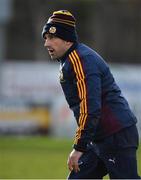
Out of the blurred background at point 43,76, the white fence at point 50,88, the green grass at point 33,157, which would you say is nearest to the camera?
the green grass at point 33,157

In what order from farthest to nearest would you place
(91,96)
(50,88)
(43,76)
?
(43,76), (50,88), (91,96)

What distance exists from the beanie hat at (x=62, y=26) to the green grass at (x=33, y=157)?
5.60m

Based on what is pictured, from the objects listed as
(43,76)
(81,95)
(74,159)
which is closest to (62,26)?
(81,95)

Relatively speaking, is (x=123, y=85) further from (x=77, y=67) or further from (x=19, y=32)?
(x=19, y=32)

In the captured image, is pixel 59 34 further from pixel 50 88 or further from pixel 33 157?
pixel 50 88

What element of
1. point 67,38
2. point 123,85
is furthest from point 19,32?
point 67,38

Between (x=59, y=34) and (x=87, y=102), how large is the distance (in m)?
0.75

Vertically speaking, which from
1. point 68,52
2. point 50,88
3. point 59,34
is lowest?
point 50,88

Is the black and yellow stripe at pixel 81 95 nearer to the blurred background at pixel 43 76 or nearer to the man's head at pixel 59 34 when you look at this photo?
the man's head at pixel 59 34

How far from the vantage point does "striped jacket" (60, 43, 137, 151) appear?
8164mm

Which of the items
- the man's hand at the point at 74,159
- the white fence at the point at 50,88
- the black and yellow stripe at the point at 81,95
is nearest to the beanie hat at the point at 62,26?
the black and yellow stripe at the point at 81,95

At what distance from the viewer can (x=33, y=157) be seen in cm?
1805

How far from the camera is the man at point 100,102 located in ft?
27.0

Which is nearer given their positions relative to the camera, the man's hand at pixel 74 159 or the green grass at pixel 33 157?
the man's hand at pixel 74 159
